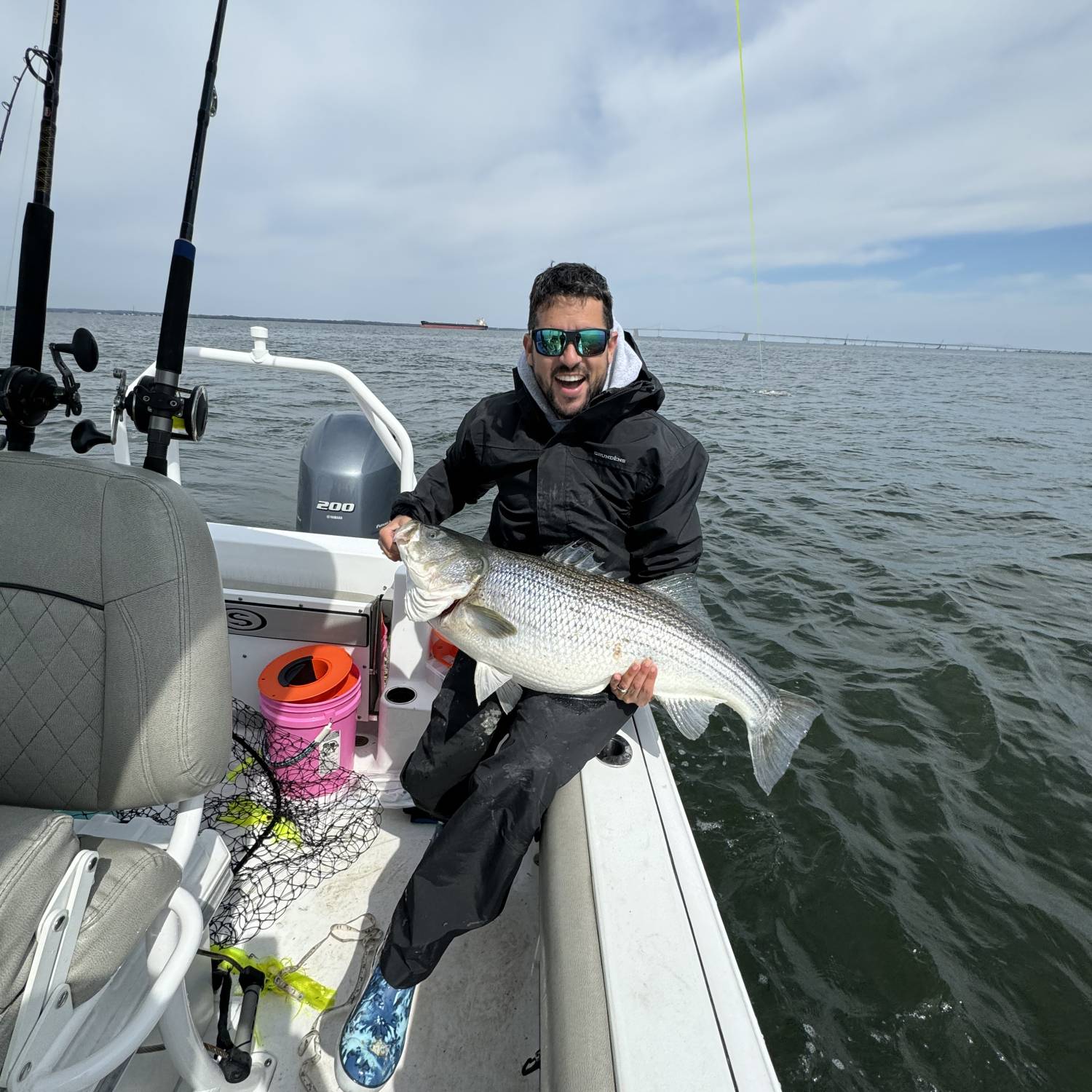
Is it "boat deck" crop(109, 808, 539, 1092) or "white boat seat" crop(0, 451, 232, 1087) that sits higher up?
"white boat seat" crop(0, 451, 232, 1087)

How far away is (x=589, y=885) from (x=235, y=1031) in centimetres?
129

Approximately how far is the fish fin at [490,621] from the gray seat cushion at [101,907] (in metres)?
1.34

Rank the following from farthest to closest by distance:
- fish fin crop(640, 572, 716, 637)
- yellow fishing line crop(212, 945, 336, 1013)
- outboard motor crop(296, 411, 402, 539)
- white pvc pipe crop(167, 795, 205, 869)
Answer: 1. outboard motor crop(296, 411, 402, 539)
2. fish fin crop(640, 572, 716, 637)
3. yellow fishing line crop(212, 945, 336, 1013)
4. white pvc pipe crop(167, 795, 205, 869)

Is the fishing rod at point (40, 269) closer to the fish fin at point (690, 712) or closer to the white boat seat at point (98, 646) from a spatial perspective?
the white boat seat at point (98, 646)

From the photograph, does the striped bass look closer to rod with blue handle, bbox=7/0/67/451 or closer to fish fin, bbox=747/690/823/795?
fish fin, bbox=747/690/823/795

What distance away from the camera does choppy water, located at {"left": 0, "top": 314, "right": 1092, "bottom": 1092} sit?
3141 millimetres

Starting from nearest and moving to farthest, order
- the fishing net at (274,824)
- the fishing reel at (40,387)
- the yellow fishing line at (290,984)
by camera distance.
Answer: the fishing reel at (40,387) → the yellow fishing line at (290,984) → the fishing net at (274,824)

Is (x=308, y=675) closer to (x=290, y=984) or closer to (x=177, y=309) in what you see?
(x=290, y=984)

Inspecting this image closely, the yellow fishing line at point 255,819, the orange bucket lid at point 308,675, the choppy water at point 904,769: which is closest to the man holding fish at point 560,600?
the orange bucket lid at point 308,675

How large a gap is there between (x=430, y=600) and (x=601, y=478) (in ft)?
3.16

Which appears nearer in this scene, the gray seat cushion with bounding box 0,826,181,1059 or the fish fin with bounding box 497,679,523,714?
the gray seat cushion with bounding box 0,826,181,1059

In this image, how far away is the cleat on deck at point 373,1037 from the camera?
84.2 inches

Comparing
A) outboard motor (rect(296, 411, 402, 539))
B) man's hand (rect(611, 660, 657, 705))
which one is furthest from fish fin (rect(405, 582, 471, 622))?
outboard motor (rect(296, 411, 402, 539))

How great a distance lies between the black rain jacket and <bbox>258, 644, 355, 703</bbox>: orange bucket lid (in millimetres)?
872
